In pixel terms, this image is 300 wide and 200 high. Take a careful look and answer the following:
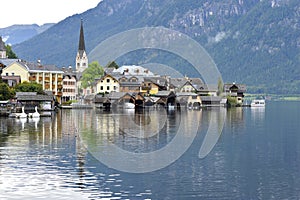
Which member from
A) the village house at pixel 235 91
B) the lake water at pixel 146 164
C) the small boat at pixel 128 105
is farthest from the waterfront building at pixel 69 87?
the lake water at pixel 146 164

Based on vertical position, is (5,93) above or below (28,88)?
below

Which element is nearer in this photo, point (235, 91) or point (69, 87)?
point (69, 87)

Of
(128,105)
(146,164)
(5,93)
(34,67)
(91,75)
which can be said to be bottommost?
(146,164)

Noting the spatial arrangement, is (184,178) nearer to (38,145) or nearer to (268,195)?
(268,195)

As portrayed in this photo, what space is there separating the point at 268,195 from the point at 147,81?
12250 cm

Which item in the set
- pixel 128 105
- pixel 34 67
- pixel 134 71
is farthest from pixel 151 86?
pixel 34 67

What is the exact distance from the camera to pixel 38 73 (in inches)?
5522

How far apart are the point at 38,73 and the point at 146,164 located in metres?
98.2

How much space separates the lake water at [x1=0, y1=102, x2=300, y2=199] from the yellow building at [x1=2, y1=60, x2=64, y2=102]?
213ft

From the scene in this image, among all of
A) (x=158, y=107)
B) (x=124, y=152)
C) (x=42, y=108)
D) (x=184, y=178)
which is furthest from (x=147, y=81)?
(x=184, y=178)

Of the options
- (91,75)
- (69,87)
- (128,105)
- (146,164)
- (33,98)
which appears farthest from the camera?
(91,75)

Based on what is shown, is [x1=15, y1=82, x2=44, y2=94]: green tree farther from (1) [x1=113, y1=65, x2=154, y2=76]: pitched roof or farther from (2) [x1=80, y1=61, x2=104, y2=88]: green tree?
(1) [x1=113, y1=65, x2=154, y2=76]: pitched roof

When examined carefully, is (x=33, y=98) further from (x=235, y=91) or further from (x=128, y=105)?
(x=235, y=91)

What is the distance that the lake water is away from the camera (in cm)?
3656
